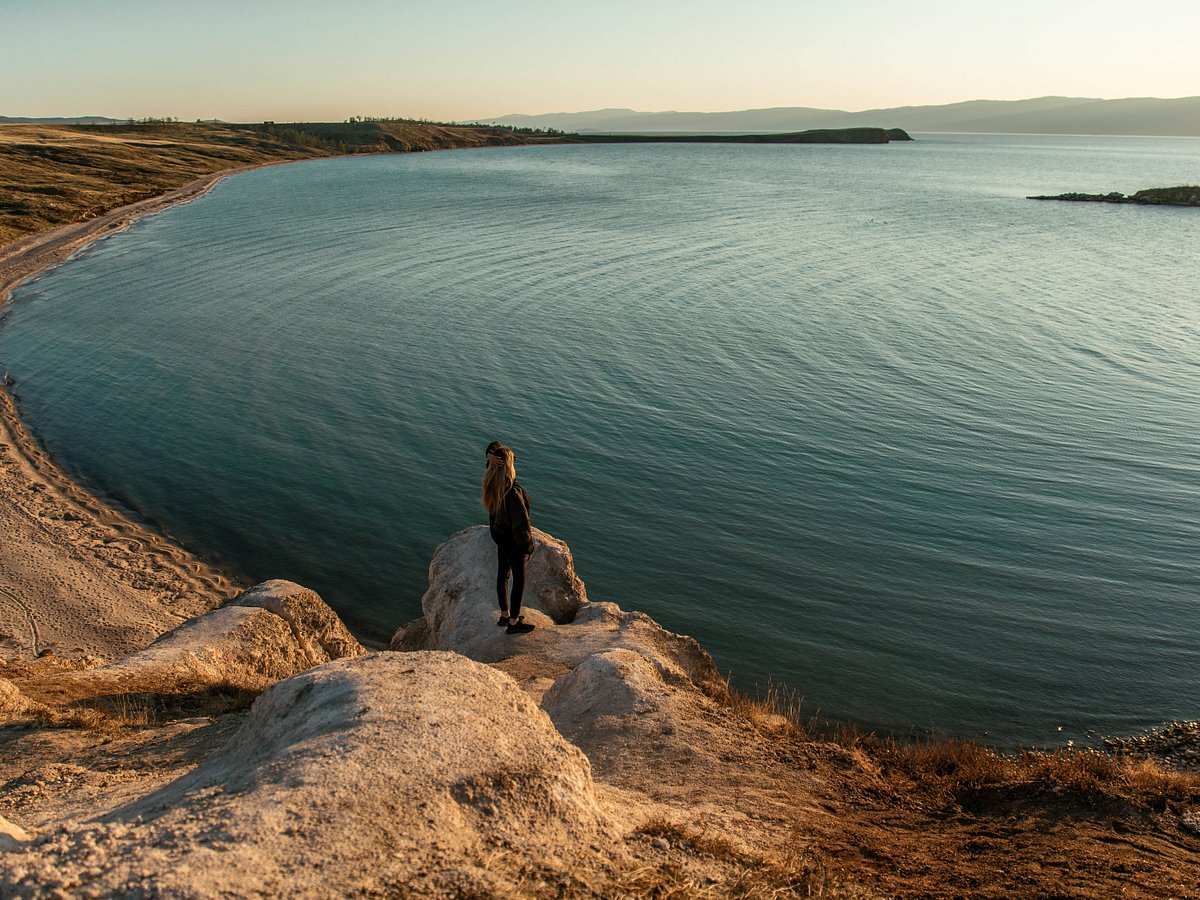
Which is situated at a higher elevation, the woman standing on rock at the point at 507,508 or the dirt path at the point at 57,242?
the dirt path at the point at 57,242

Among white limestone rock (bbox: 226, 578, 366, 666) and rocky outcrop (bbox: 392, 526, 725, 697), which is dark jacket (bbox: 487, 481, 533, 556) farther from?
white limestone rock (bbox: 226, 578, 366, 666)

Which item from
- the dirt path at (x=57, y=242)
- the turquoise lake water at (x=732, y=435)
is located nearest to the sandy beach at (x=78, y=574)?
the turquoise lake water at (x=732, y=435)

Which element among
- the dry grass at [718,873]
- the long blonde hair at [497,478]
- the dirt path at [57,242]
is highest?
the dirt path at [57,242]

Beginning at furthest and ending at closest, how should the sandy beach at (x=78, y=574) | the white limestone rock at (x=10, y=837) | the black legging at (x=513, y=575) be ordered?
the sandy beach at (x=78, y=574)
the black legging at (x=513, y=575)
the white limestone rock at (x=10, y=837)

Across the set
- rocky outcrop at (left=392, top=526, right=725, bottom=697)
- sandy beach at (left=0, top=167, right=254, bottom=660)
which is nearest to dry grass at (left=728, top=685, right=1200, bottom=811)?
rocky outcrop at (left=392, top=526, right=725, bottom=697)

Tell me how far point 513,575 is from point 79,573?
10.9m

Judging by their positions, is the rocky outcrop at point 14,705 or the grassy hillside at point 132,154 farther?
the grassy hillside at point 132,154

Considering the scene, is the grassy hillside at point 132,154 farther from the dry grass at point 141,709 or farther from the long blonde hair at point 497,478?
the long blonde hair at point 497,478

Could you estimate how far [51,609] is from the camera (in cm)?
1592

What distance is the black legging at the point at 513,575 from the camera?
37.3 feet

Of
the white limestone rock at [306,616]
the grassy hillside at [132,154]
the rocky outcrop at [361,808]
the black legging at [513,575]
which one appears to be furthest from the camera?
the grassy hillside at [132,154]

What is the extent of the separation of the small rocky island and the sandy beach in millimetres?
96069

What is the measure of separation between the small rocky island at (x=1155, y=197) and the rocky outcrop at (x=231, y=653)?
97.7m

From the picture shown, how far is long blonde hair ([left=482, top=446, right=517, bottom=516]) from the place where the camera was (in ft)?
35.8
